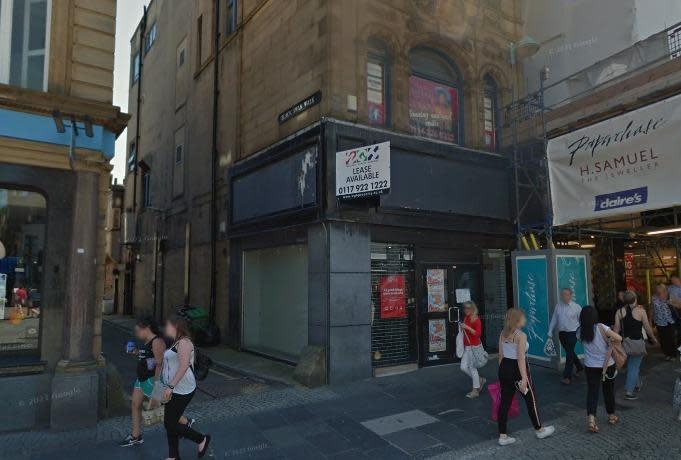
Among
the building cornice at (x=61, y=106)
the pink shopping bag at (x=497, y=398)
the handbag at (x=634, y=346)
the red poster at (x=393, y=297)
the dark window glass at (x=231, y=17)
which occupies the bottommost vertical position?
the pink shopping bag at (x=497, y=398)

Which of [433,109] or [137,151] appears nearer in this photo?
[433,109]

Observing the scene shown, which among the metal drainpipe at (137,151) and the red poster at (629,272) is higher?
the metal drainpipe at (137,151)

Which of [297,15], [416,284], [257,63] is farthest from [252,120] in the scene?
[416,284]

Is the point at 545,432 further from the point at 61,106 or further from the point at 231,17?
the point at 231,17

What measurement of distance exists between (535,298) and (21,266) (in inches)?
383

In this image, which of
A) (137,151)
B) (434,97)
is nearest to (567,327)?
(434,97)

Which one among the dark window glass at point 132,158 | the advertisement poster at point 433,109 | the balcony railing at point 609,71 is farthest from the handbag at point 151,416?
the dark window glass at point 132,158

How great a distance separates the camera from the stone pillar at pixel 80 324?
22.7 ft

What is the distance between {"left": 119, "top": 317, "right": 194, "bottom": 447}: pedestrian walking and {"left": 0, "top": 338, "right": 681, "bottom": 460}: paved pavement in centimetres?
24

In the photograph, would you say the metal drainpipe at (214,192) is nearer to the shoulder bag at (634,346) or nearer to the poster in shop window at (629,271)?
the shoulder bag at (634,346)

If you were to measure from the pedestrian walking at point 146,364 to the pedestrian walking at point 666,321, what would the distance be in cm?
1007

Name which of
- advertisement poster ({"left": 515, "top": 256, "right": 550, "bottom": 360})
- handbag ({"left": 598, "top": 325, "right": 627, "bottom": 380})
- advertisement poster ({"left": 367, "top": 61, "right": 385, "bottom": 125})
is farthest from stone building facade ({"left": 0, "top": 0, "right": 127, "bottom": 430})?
advertisement poster ({"left": 515, "top": 256, "right": 550, "bottom": 360})

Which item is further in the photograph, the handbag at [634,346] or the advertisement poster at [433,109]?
the advertisement poster at [433,109]

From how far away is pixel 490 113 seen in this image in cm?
1288
